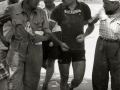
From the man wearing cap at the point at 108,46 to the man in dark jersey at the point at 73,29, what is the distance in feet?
0.81

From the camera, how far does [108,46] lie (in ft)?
18.7

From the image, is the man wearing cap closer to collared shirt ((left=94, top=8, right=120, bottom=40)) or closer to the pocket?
collared shirt ((left=94, top=8, right=120, bottom=40))

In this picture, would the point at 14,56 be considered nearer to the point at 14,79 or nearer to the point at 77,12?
the point at 14,79

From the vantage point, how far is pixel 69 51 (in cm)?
611

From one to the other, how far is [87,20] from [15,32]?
58.6 inches

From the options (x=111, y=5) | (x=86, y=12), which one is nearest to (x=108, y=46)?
(x=111, y=5)

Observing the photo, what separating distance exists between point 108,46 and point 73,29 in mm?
711

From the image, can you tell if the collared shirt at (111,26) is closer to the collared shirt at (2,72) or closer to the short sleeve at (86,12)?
the short sleeve at (86,12)

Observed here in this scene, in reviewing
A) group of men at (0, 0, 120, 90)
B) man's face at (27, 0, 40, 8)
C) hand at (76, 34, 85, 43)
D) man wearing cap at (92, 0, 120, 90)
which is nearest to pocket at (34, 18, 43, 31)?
group of men at (0, 0, 120, 90)

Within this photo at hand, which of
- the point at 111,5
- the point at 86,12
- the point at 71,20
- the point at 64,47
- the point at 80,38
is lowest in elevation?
the point at 64,47

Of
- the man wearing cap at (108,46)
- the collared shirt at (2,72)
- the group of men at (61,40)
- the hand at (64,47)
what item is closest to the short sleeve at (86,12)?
the group of men at (61,40)

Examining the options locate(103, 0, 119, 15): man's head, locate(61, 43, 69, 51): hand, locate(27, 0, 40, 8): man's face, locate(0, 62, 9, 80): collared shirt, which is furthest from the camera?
locate(61, 43, 69, 51): hand

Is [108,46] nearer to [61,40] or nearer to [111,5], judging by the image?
[111,5]

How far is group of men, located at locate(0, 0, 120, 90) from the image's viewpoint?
17.1 feet
